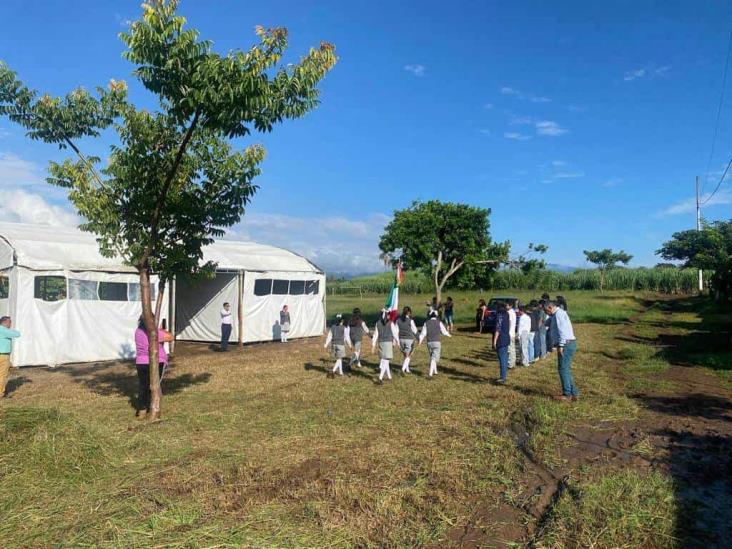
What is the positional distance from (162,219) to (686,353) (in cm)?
1480

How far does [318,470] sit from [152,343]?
366 cm

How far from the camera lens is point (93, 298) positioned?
48.3ft

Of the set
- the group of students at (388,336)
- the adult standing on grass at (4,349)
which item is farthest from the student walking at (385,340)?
the adult standing on grass at (4,349)

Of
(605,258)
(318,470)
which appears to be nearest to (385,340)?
(318,470)

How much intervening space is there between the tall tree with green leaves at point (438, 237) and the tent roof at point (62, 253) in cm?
541

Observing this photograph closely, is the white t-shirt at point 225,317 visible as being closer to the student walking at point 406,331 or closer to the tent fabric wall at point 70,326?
the tent fabric wall at point 70,326

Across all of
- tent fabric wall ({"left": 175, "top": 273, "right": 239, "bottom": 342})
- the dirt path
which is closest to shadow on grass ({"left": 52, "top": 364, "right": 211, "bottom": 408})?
tent fabric wall ({"left": 175, "top": 273, "right": 239, "bottom": 342})

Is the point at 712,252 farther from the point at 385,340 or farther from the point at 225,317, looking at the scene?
the point at 225,317

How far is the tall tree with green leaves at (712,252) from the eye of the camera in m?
18.8

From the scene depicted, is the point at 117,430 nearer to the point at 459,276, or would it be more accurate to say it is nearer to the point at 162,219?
the point at 162,219

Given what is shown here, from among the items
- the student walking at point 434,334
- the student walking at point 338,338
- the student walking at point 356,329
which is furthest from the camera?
the student walking at point 356,329

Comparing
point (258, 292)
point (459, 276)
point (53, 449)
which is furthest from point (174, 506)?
point (459, 276)

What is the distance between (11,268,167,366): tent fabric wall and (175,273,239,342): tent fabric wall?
3.83 meters

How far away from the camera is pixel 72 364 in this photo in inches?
560
